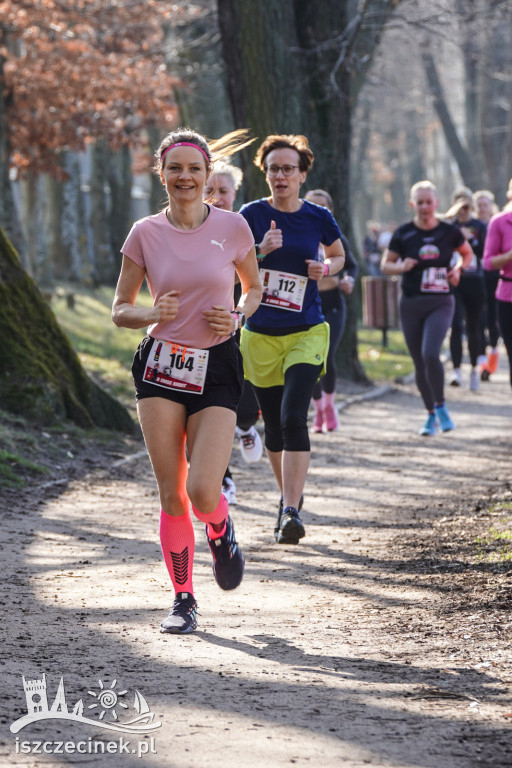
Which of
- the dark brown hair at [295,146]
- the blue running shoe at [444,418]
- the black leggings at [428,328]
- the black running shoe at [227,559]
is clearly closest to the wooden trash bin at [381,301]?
the blue running shoe at [444,418]

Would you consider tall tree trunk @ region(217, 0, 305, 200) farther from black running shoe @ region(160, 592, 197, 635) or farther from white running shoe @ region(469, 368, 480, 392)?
black running shoe @ region(160, 592, 197, 635)

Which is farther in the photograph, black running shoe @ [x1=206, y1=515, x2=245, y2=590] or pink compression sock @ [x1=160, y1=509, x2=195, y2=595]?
black running shoe @ [x1=206, y1=515, x2=245, y2=590]

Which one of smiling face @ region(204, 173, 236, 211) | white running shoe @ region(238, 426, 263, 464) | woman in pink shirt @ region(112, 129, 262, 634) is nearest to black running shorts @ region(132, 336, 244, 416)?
woman in pink shirt @ region(112, 129, 262, 634)

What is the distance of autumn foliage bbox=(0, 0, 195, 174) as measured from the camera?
979 inches

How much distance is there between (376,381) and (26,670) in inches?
550

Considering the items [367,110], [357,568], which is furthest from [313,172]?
[367,110]

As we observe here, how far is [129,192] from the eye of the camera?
120 feet

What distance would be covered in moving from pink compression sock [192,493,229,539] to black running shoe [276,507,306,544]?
4.30 feet

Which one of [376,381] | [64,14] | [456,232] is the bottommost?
[376,381]

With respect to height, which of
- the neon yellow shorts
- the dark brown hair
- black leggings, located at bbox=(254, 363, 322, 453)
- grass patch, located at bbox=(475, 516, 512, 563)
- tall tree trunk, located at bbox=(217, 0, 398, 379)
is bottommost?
grass patch, located at bbox=(475, 516, 512, 563)

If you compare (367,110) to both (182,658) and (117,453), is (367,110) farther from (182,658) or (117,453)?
(182,658)

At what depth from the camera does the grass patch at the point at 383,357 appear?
63.3ft

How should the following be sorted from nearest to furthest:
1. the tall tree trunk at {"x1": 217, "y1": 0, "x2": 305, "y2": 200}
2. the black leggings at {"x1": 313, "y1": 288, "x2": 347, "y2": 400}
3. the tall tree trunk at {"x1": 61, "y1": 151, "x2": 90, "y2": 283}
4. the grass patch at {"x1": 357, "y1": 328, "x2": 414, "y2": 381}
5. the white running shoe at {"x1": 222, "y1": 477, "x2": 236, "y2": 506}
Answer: the white running shoe at {"x1": 222, "y1": 477, "x2": 236, "y2": 506}, the black leggings at {"x1": 313, "y1": 288, "x2": 347, "y2": 400}, the tall tree trunk at {"x1": 217, "y1": 0, "x2": 305, "y2": 200}, the grass patch at {"x1": 357, "y1": 328, "x2": 414, "y2": 381}, the tall tree trunk at {"x1": 61, "y1": 151, "x2": 90, "y2": 283}

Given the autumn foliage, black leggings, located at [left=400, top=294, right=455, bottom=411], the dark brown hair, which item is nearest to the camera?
the dark brown hair
